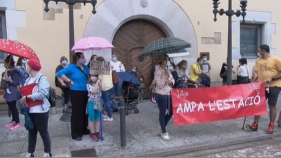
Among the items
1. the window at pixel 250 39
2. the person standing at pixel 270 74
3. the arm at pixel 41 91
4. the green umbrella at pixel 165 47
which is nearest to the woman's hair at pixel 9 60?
the arm at pixel 41 91

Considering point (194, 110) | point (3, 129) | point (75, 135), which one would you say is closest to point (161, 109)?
point (194, 110)

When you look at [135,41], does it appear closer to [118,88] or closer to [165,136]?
[118,88]

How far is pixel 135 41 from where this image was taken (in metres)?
9.52

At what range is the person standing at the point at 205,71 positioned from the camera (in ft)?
29.9

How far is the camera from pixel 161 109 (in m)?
5.16

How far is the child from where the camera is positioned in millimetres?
5012

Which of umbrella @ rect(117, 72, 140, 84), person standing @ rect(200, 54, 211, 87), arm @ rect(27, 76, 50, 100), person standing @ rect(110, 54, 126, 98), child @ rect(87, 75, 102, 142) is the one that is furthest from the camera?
person standing @ rect(200, 54, 211, 87)

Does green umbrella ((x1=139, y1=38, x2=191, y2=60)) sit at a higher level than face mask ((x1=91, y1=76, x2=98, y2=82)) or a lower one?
higher

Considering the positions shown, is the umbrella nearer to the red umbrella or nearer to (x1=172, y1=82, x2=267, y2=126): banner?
(x1=172, y1=82, x2=267, y2=126): banner

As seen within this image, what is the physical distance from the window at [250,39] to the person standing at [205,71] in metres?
2.33

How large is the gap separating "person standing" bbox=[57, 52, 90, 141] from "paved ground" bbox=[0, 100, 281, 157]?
296 millimetres

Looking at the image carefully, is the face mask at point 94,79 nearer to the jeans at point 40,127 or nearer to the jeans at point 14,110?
the jeans at point 40,127

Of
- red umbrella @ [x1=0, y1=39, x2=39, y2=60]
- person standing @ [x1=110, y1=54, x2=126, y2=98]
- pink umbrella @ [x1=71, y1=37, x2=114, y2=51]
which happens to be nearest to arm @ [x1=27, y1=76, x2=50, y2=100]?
red umbrella @ [x1=0, y1=39, x2=39, y2=60]

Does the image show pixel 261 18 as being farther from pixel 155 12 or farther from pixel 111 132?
pixel 111 132
